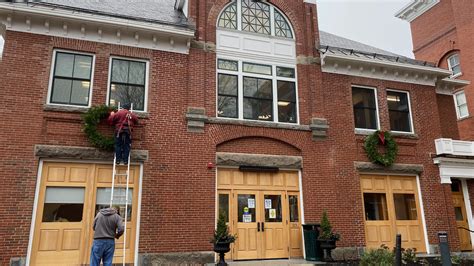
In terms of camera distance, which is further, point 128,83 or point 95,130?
→ point 128,83

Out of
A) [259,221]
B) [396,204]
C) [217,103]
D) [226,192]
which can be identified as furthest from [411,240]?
[217,103]

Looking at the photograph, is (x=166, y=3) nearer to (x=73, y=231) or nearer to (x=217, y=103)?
(x=217, y=103)

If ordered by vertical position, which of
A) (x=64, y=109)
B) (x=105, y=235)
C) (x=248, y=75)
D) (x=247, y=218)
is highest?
(x=248, y=75)

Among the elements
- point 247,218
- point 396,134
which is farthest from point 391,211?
point 247,218

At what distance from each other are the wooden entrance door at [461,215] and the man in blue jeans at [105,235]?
13692 mm

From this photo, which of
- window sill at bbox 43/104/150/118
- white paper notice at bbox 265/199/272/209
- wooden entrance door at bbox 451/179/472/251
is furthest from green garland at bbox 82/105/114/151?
wooden entrance door at bbox 451/179/472/251

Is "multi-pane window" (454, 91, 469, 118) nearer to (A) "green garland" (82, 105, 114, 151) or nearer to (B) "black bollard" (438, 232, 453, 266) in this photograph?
(B) "black bollard" (438, 232, 453, 266)

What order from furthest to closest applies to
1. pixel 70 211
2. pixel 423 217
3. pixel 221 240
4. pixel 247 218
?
pixel 423 217 < pixel 247 218 < pixel 70 211 < pixel 221 240

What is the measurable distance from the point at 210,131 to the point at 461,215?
1145 centimetres

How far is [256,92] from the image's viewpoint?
1328cm

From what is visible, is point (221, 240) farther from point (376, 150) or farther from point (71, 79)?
point (376, 150)

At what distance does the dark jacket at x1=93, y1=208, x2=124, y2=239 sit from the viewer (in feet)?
27.4

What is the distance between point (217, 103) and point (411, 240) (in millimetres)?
8894

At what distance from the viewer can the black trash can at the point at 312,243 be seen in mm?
11672
